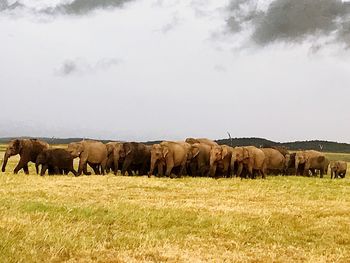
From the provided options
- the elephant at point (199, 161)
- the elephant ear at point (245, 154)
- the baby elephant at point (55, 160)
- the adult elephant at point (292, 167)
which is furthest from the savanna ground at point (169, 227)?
the adult elephant at point (292, 167)

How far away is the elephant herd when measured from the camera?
117 ft

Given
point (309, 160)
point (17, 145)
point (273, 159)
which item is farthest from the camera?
point (309, 160)

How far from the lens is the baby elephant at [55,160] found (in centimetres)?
3412

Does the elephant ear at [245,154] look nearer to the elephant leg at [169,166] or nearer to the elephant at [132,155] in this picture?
the elephant leg at [169,166]

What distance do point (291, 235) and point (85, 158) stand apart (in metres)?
25.2

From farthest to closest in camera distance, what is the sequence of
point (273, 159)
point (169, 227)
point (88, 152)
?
point (273, 159) < point (88, 152) < point (169, 227)

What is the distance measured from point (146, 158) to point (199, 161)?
420cm

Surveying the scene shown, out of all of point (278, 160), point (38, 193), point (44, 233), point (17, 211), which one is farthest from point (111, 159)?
point (44, 233)

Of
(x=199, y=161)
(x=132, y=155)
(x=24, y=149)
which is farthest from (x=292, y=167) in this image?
(x=24, y=149)

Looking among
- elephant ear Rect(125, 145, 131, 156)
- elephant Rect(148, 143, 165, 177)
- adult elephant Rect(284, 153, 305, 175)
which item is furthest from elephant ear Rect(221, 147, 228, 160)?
adult elephant Rect(284, 153, 305, 175)

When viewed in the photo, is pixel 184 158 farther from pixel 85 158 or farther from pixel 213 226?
pixel 213 226

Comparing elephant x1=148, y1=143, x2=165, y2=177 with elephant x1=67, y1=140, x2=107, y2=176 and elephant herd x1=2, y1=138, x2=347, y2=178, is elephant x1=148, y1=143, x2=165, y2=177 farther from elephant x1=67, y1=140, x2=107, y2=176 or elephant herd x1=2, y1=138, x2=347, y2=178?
elephant x1=67, y1=140, x2=107, y2=176

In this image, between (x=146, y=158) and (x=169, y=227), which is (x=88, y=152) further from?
(x=169, y=227)

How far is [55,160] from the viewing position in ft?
114
